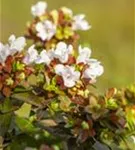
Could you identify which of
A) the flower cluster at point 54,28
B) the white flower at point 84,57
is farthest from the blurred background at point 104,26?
the white flower at point 84,57

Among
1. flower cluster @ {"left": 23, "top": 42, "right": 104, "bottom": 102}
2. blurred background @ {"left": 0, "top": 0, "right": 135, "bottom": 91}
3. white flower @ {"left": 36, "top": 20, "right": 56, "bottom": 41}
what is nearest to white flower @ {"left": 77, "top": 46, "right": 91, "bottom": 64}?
flower cluster @ {"left": 23, "top": 42, "right": 104, "bottom": 102}

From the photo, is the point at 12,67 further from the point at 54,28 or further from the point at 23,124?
the point at 54,28

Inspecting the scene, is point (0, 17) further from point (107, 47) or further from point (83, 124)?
point (83, 124)

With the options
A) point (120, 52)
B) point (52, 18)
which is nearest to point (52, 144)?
point (52, 18)

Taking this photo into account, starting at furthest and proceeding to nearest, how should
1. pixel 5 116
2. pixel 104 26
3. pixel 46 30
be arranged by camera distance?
1. pixel 104 26
2. pixel 46 30
3. pixel 5 116

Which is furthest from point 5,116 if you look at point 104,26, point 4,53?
point 104,26

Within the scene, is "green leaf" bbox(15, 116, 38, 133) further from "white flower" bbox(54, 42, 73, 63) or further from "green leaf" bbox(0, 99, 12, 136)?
"white flower" bbox(54, 42, 73, 63)

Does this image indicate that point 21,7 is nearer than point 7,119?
No
